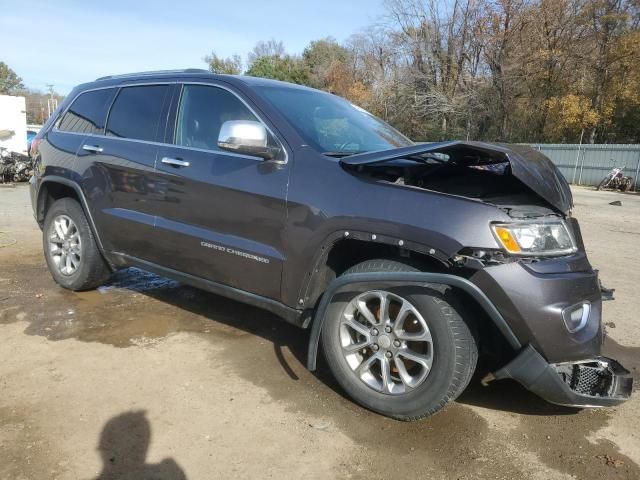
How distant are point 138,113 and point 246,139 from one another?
1566 millimetres

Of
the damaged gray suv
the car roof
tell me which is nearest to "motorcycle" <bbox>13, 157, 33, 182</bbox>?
the car roof

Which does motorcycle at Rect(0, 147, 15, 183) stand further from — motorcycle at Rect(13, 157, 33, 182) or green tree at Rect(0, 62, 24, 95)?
green tree at Rect(0, 62, 24, 95)

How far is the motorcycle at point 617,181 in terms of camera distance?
890 inches

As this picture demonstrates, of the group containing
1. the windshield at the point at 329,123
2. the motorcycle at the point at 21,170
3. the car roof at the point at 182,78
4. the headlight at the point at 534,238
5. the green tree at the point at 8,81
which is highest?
the green tree at the point at 8,81

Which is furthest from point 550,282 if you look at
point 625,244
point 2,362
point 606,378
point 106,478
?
point 625,244

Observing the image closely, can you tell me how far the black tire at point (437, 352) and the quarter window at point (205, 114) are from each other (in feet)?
4.87

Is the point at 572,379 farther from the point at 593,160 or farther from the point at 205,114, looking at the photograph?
the point at 593,160

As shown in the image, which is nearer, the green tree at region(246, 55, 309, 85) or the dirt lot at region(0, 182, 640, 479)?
the dirt lot at region(0, 182, 640, 479)

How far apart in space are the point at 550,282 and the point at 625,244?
717 centimetres

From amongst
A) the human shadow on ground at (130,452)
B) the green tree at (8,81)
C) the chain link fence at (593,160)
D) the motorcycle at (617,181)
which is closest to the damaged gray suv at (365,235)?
the human shadow on ground at (130,452)

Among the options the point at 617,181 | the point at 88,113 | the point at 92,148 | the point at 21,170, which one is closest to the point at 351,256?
the point at 92,148

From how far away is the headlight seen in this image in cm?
256

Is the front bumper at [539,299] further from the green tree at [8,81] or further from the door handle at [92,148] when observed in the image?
the green tree at [8,81]

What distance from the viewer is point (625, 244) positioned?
8.59 meters
